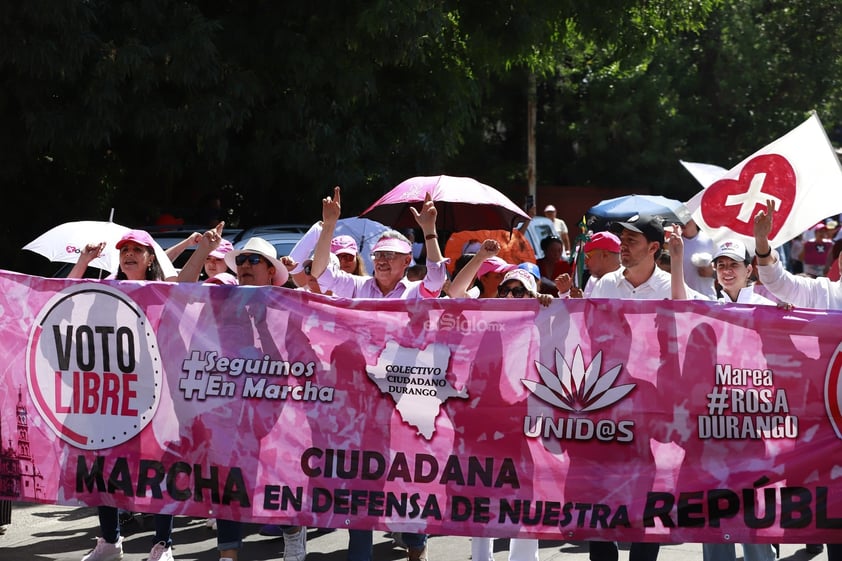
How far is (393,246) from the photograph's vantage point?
7355 millimetres

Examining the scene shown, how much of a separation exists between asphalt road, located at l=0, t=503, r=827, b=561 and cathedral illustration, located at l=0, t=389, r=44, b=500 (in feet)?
2.77

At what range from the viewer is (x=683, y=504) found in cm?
595

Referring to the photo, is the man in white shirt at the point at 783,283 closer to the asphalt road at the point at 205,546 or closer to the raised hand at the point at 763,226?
the raised hand at the point at 763,226

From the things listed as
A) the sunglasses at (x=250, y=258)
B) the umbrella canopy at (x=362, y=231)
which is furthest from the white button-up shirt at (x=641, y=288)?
the umbrella canopy at (x=362, y=231)

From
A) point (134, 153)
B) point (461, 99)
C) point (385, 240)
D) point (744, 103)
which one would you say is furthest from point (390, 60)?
point (744, 103)

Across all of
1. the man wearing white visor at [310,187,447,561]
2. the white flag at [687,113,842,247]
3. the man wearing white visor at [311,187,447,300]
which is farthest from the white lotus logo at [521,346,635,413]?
the white flag at [687,113,842,247]

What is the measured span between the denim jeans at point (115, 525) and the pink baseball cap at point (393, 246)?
6.52ft

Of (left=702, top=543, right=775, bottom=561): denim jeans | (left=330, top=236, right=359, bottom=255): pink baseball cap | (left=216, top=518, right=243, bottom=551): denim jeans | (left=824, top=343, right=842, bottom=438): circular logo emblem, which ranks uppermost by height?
(left=330, top=236, right=359, bottom=255): pink baseball cap

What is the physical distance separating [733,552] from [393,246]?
8.60 ft

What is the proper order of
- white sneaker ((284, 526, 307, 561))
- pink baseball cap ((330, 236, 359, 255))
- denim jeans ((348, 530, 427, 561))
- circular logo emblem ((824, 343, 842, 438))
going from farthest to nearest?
pink baseball cap ((330, 236, 359, 255)) → white sneaker ((284, 526, 307, 561)) → denim jeans ((348, 530, 427, 561)) → circular logo emblem ((824, 343, 842, 438))

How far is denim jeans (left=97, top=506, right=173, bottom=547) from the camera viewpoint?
689cm

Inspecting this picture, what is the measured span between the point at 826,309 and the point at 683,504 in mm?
1287

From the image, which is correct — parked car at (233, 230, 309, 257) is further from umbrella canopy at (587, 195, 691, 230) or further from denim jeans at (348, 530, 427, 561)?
denim jeans at (348, 530, 427, 561)

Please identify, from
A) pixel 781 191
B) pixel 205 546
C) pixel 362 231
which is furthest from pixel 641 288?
pixel 362 231
